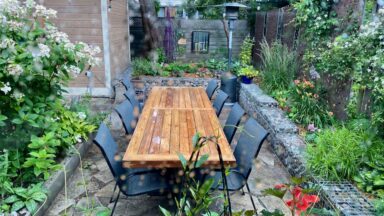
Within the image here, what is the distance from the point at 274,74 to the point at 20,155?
3.97 metres

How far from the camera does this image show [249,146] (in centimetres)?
230

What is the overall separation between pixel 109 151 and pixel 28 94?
1065 mm

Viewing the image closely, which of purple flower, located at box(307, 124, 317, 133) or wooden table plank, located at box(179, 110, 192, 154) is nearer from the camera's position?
wooden table plank, located at box(179, 110, 192, 154)

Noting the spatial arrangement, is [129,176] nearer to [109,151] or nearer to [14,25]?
[109,151]

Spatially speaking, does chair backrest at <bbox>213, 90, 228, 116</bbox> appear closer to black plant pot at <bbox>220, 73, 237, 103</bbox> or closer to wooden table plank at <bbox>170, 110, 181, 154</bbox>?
wooden table plank at <bbox>170, 110, 181, 154</bbox>

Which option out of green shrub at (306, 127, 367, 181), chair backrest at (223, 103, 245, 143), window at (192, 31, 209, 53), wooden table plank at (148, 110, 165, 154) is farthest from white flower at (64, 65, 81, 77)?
window at (192, 31, 209, 53)

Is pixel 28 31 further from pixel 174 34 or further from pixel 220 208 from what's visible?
pixel 174 34

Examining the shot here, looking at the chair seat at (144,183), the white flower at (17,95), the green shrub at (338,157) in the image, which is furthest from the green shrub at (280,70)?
the white flower at (17,95)

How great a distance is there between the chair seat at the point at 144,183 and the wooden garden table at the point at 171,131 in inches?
7.3

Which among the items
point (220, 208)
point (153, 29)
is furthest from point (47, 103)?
point (153, 29)

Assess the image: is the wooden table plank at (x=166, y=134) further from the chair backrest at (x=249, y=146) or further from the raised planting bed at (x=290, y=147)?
the raised planting bed at (x=290, y=147)

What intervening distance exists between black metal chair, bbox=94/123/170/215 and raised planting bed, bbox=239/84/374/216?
1.25 meters

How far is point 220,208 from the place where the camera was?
98.0 inches

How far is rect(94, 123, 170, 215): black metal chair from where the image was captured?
2.07m
